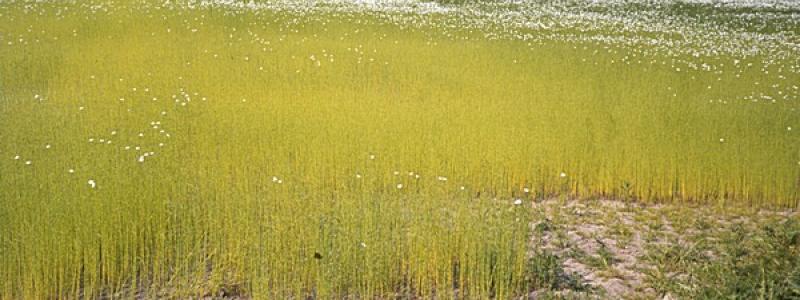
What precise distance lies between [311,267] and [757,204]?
15.1 feet

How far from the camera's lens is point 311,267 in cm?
546

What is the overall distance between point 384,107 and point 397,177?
2.38m

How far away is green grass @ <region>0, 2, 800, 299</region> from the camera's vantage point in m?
5.51

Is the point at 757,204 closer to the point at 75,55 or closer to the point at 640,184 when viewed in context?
the point at 640,184

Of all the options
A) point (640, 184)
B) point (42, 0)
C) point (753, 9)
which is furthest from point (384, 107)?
point (753, 9)

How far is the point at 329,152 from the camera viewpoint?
798cm

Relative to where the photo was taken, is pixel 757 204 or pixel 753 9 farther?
pixel 753 9

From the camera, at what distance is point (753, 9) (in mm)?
23422

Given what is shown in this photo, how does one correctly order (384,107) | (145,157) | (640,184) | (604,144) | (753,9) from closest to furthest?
(145,157) → (640,184) → (604,144) → (384,107) → (753,9)

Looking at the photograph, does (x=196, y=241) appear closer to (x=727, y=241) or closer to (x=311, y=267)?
(x=311, y=267)

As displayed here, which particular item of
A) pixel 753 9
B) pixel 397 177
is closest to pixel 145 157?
pixel 397 177

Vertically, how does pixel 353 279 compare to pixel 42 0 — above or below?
below

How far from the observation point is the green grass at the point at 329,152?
5.51m

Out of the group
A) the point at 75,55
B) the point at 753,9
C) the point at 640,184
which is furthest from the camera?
the point at 753,9
